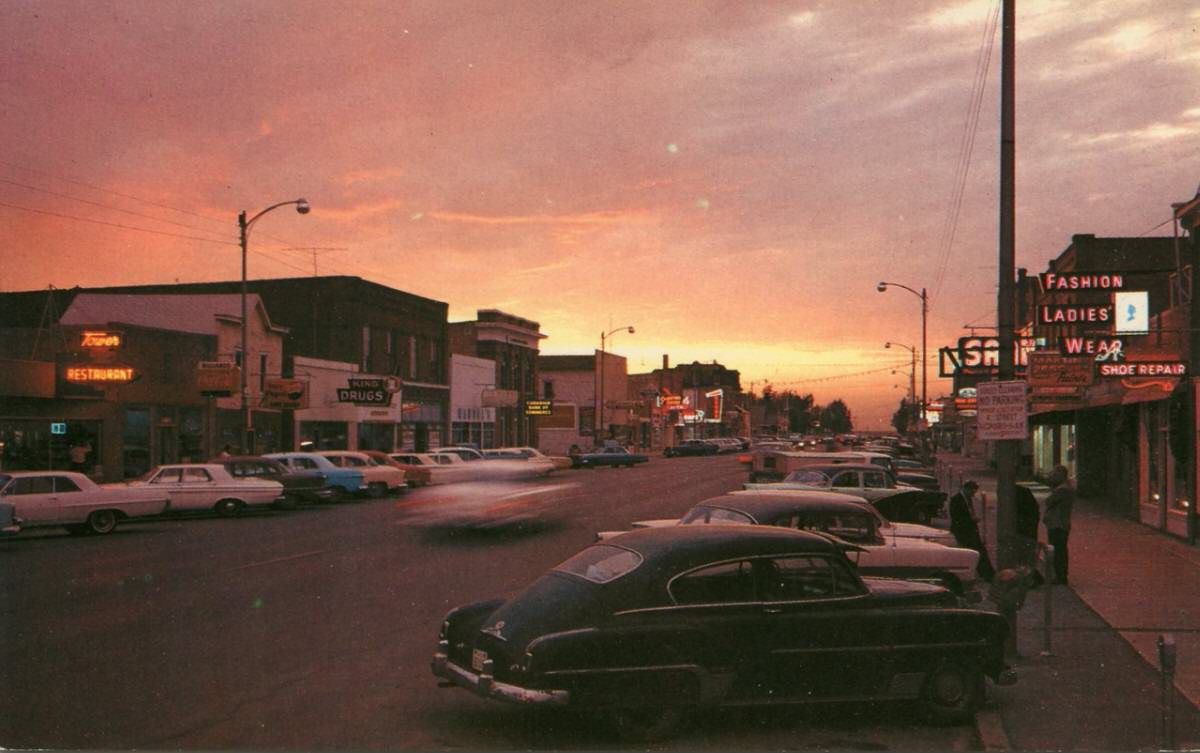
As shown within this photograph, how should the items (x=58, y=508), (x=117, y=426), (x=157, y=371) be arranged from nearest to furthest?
1. (x=58, y=508)
2. (x=117, y=426)
3. (x=157, y=371)

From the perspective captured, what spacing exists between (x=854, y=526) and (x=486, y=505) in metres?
18.9

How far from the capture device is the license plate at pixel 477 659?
305 inches

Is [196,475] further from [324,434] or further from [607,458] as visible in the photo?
[607,458]

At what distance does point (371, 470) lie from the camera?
35.5 m

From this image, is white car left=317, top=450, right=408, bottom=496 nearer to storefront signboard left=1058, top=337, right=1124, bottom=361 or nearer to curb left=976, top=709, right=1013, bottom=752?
storefront signboard left=1058, top=337, right=1124, bottom=361

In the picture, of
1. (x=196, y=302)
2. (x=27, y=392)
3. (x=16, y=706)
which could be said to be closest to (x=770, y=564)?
(x=16, y=706)

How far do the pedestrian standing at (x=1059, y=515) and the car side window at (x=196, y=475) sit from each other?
65.0ft

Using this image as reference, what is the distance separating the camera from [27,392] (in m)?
32.9

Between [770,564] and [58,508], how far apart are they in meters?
18.1

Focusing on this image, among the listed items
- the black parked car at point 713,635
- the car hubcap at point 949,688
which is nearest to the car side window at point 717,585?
the black parked car at point 713,635

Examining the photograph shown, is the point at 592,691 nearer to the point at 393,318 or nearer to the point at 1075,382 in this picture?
the point at 1075,382

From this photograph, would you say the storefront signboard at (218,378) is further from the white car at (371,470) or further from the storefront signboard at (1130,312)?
the storefront signboard at (1130,312)

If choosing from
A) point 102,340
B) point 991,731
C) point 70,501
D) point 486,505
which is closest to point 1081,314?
point 486,505

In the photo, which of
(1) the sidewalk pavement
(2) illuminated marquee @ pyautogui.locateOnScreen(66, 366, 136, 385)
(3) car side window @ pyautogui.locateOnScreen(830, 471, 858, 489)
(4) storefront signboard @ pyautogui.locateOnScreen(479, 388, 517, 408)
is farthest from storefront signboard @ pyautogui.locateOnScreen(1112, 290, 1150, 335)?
(4) storefront signboard @ pyautogui.locateOnScreen(479, 388, 517, 408)
